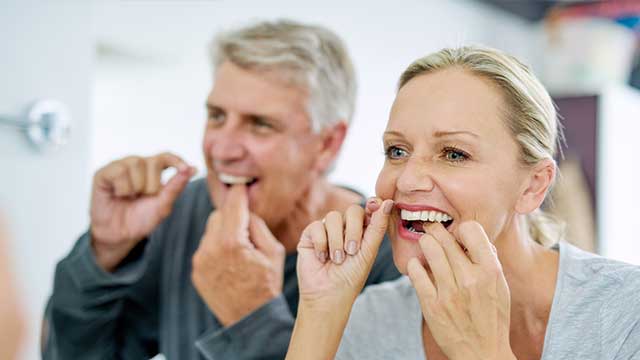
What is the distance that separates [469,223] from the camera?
93 centimetres

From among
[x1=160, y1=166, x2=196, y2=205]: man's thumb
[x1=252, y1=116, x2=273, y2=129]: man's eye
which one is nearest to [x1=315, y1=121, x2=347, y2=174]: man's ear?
[x1=252, y1=116, x2=273, y2=129]: man's eye

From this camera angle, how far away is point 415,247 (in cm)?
103

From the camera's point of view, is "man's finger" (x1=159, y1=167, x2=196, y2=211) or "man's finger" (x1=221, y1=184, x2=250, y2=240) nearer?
"man's finger" (x1=221, y1=184, x2=250, y2=240)

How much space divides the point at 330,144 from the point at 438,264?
0.61m

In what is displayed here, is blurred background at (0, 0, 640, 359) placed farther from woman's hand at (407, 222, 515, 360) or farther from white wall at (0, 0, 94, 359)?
woman's hand at (407, 222, 515, 360)

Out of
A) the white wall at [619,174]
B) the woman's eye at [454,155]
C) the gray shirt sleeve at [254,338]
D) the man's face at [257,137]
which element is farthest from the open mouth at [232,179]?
the white wall at [619,174]

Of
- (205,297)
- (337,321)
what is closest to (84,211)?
(205,297)

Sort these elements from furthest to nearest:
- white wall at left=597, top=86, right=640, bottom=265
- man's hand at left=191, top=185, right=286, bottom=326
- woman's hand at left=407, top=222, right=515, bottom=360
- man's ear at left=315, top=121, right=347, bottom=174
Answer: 1. white wall at left=597, top=86, right=640, bottom=265
2. man's ear at left=315, top=121, right=347, bottom=174
3. man's hand at left=191, top=185, right=286, bottom=326
4. woman's hand at left=407, top=222, right=515, bottom=360

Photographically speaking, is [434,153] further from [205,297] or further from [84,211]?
[84,211]

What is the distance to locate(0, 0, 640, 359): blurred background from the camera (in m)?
1.58

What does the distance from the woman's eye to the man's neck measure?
49 cm

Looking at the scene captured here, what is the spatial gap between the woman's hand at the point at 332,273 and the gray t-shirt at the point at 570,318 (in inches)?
4.4

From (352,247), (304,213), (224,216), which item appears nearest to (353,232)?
(352,247)

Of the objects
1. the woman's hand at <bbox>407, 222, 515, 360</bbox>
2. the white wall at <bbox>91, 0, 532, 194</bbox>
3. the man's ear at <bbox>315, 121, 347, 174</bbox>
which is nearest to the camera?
the woman's hand at <bbox>407, 222, 515, 360</bbox>
